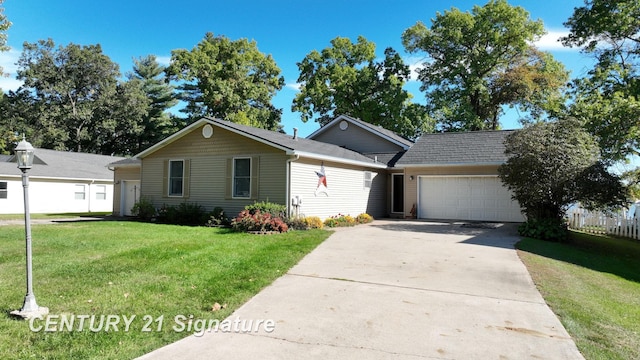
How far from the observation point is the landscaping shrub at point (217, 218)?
1425 centimetres

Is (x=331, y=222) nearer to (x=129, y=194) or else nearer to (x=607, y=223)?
(x=607, y=223)

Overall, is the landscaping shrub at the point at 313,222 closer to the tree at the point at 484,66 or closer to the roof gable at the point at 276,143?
the roof gable at the point at 276,143

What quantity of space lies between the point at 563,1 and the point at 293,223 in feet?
60.9

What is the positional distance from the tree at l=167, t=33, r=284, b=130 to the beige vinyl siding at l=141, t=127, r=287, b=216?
62.4 ft

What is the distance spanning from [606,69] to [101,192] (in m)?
31.0

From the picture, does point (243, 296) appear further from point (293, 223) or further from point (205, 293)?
point (293, 223)

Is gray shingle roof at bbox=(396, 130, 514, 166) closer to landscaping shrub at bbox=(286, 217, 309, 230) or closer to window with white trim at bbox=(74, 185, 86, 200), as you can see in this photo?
landscaping shrub at bbox=(286, 217, 309, 230)

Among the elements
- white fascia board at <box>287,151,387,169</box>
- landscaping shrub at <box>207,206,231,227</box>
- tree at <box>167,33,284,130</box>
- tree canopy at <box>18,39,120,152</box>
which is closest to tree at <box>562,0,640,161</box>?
white fascia board at <box>287,151,387,169</box>

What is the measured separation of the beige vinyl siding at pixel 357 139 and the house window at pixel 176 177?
952cm

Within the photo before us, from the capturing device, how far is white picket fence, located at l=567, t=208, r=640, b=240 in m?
14.9

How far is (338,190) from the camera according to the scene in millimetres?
15719

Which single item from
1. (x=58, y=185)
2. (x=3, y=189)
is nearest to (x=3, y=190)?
(x=3, y=189)

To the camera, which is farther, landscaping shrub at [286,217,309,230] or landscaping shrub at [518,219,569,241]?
landscaping shrub at [286,217,309,230]

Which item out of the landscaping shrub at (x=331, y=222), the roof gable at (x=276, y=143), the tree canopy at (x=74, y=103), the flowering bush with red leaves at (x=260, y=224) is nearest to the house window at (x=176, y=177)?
the roof gable at (x=276, y=143)
